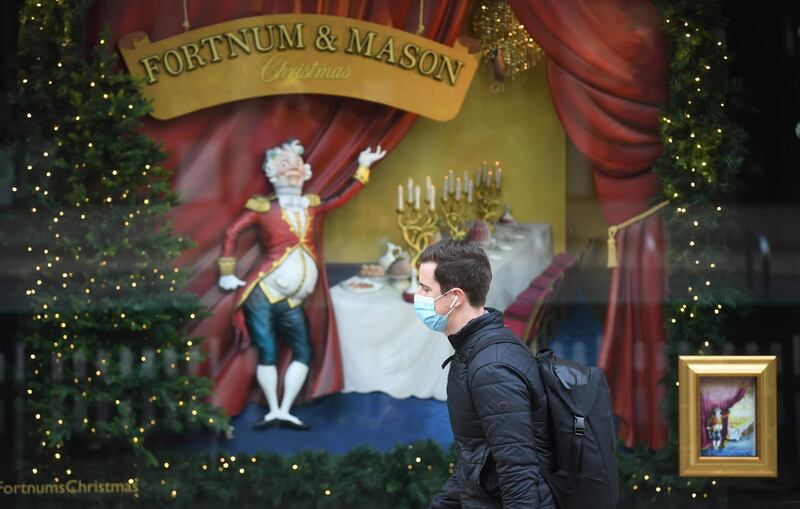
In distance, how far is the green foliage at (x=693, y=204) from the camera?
711cm

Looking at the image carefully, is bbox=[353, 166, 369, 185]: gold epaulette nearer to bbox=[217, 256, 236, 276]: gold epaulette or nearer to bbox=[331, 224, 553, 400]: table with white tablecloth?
bbox=[331, 224, 553, 400]: table with white tablecloth

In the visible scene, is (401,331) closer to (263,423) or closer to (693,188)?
(263,423)

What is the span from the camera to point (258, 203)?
7.31m

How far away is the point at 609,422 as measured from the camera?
3744mm

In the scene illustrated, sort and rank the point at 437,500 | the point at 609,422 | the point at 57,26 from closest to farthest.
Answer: the point at 609,422, the point at 437,500, the point at 57,26

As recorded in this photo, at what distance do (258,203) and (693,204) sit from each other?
266 cm

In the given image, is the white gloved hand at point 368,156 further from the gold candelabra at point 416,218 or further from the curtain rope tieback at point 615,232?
the curtain rope tieback at point 615,232

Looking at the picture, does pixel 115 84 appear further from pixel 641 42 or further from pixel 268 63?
pixel 641 42

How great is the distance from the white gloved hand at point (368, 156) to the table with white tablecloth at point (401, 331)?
2.54 feet

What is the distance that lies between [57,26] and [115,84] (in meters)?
0.48

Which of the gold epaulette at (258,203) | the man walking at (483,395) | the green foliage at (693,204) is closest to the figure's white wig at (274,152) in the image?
the gold epaulette at (258,203)

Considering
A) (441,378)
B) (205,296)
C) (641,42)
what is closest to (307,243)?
(205,296)

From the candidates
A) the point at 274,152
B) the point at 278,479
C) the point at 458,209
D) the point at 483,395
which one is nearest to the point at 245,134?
the point at 274,152

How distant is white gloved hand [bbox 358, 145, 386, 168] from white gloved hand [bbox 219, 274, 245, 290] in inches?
41.3
